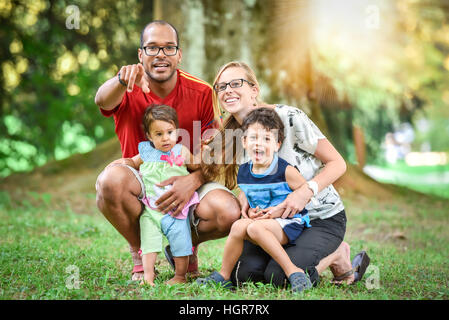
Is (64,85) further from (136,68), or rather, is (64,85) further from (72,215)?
(136,68)

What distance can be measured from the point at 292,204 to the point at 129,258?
5.57ft

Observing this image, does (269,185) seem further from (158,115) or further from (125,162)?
(125,162)

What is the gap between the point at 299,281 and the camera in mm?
2713

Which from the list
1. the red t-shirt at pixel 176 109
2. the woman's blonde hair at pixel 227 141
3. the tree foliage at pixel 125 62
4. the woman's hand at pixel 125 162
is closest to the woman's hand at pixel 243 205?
the woman's blonde hair at pixel 227 141

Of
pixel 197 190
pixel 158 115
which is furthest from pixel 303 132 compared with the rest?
pixel 158 115

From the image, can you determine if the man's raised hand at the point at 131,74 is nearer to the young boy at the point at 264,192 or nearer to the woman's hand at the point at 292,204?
the young boy at the point at 264,192

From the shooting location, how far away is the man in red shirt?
123 inches

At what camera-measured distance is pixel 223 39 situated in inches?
279

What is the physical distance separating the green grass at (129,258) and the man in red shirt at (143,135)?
0.39 metres

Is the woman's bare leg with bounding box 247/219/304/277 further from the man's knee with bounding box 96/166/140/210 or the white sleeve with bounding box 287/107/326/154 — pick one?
the man's knee with bounding box 96/166/140/210

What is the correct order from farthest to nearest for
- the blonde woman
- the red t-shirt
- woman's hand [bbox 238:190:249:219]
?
the red t-shirt < woman's hand [bbox 238:190:249:219] < the blonde woman

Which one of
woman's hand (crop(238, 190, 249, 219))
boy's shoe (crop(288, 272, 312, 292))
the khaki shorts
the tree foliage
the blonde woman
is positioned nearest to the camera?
boy's shoe (crop(288, 272, 312, 292))

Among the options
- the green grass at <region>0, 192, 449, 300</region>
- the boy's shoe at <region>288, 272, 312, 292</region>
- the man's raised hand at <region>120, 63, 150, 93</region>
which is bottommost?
the green grass at <region>0, 192, 449, 300</region>

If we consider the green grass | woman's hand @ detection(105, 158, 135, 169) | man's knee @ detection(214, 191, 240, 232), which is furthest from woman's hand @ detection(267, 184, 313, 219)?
woman's hand @ detection(105, 158, 135, 169)
